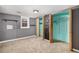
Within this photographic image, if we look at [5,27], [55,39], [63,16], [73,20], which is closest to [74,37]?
[73,20]

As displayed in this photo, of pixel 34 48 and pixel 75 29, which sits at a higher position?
pixel 75 29

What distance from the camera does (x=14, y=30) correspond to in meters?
6.41

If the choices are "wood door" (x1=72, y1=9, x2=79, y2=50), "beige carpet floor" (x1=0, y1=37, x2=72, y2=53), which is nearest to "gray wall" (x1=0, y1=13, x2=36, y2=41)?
"beige carpet floor" (x1=0, y1=37, x2=72, y2=53)

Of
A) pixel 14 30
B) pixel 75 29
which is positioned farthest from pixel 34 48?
pixel 14 30

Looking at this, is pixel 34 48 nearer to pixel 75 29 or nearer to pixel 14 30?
pixel 75 29

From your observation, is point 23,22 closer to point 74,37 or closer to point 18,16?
point 18,16

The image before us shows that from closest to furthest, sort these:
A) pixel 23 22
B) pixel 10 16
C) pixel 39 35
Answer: pixel 10 16, pixel 23 22, pixel 39 35

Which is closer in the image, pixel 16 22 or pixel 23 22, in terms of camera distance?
pixel 16 22

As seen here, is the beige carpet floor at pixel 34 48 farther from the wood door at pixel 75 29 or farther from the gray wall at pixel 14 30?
the gray wall at pixel 14 30

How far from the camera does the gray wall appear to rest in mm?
5577

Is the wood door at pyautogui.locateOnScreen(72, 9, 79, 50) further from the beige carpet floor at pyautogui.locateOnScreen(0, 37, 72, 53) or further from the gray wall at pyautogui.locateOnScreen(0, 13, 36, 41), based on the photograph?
the gray wall at pyautogui.locateOnScreen(0, 13, 36, 41)

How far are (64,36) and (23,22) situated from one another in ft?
9.75

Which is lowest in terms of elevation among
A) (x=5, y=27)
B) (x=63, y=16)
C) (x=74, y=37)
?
(x=74, y=37)
